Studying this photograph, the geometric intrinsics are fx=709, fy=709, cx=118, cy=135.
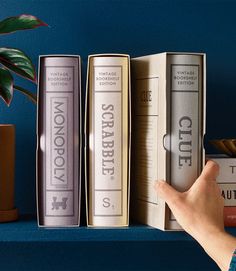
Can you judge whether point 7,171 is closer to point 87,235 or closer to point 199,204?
point 87,235

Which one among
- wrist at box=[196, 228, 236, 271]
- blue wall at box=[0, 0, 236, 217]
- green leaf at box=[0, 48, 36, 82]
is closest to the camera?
wrist at box=[196, 228, 236, 271]

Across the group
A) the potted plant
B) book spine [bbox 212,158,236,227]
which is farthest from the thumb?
the potted plant

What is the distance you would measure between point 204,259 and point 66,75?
1.70ft

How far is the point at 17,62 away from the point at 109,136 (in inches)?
8.0

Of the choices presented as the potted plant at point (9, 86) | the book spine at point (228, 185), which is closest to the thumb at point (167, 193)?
the book spine at point (228, 185)

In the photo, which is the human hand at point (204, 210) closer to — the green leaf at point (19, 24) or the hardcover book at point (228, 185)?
the hardcover book at point (228, 185)

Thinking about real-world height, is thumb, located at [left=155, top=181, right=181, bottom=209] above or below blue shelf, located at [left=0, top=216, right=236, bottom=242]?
above

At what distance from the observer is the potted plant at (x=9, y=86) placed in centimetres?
121

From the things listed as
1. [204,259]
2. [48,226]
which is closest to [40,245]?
[48,226]

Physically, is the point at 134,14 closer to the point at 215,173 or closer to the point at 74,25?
the point at 74,25

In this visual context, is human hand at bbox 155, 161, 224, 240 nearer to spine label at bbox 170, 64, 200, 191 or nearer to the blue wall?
spine label at bbox 170, 64, 200, 191

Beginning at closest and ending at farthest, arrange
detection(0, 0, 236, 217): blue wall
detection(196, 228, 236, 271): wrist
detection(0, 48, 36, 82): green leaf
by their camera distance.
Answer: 1. detection(196, 228, 236, 271): wrist
2. detection(0, 48, 36, 82): green leaf
3. detection(0, 0, 236, 217): blue wall

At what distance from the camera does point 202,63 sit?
121cm

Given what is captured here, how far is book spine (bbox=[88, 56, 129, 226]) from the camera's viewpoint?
4.01 ft
